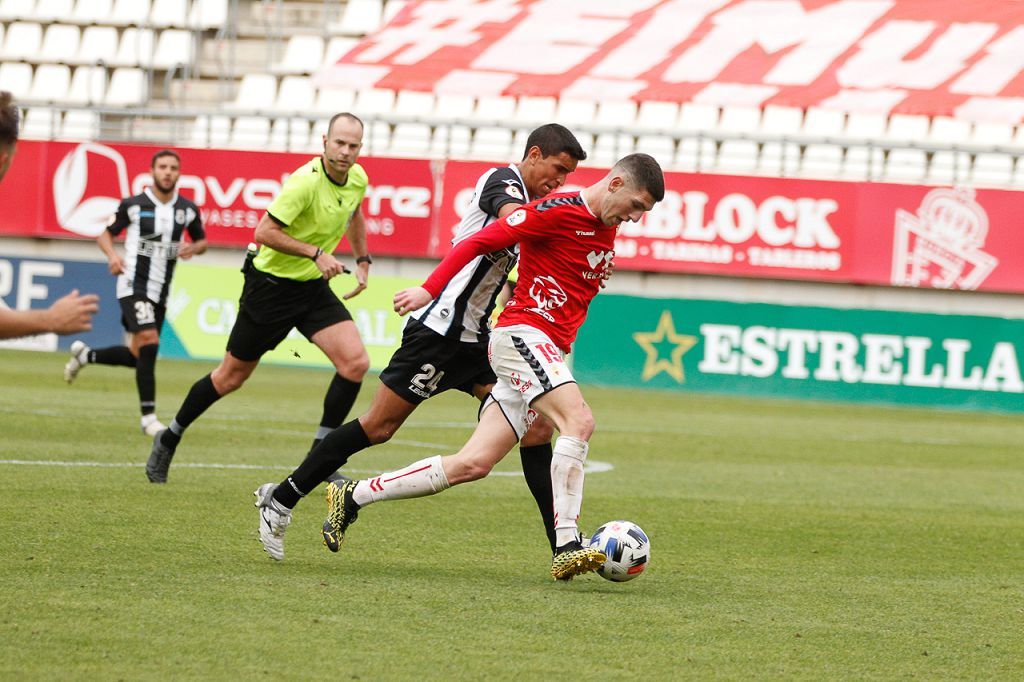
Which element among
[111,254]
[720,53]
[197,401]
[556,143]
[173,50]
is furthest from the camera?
[173,50]

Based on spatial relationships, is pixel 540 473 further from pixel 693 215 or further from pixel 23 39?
pixel 23 39

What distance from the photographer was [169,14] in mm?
30828

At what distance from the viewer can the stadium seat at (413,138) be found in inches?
989

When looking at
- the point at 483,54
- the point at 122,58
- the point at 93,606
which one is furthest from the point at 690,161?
the point at 93,606

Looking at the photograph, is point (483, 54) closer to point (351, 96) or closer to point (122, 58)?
point (351, 96)

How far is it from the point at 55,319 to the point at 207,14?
2692cm

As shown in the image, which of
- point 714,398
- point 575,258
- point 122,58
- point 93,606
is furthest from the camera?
point 122,58

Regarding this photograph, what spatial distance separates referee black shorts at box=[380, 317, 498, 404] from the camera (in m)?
7.06

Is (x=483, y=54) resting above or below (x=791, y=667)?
above

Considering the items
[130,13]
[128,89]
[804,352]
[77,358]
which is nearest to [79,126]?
[128,89]

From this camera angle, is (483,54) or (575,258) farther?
(483,54)

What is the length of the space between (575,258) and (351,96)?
72.8 ft

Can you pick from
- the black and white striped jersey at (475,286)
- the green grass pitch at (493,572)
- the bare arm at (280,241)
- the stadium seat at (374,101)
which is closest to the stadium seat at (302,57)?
the stadium seat at (374,101)

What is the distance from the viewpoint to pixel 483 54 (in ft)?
96.3
